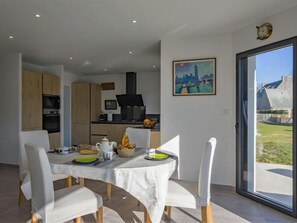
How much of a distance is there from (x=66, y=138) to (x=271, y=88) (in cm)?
596

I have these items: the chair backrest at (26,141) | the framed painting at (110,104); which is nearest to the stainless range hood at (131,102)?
the framed painting at (110,104)

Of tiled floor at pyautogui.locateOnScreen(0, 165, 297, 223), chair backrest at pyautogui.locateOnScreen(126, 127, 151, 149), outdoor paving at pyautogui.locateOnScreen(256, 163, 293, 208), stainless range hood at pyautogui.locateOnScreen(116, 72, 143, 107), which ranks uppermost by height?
stainless range hood at pyautogui.locateOnScreen(116, 72, 143, 107)

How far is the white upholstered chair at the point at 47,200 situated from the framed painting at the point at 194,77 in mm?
2391

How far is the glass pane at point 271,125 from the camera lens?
282cm

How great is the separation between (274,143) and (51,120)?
4.86 m

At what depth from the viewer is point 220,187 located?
11.8 ft

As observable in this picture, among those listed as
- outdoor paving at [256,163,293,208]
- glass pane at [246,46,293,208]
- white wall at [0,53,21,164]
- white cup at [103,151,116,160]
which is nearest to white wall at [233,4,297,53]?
glass pane at [246,46,293,208]

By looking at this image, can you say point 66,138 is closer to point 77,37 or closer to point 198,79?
point 77,37

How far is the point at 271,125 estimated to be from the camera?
10.0 ft

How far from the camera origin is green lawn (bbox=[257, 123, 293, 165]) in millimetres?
2836

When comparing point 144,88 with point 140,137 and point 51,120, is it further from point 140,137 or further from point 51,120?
point 140,137

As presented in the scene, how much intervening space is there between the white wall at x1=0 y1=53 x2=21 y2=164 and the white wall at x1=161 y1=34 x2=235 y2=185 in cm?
312

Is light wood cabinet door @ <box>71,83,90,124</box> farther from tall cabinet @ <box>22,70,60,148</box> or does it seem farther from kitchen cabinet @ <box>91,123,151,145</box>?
tall cabinet @ <box>22,70,60,148</box>

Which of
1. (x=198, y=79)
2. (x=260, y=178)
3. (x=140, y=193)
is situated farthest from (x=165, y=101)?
(x=140, y=193)
